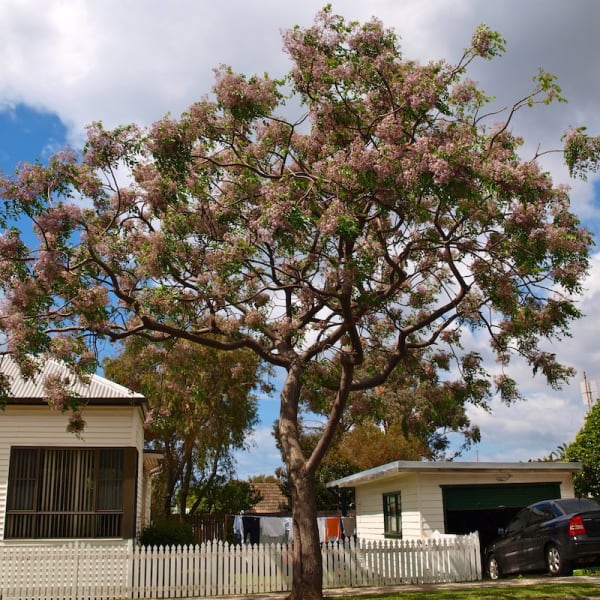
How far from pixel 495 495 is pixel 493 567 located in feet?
9.76

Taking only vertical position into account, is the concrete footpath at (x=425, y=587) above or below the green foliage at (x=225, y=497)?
below

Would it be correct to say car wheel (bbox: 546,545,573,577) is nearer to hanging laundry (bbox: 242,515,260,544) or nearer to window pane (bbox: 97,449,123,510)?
window pane (bbox: 97,449,123,510)

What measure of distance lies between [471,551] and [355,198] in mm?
10639

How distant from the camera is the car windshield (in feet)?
56.6

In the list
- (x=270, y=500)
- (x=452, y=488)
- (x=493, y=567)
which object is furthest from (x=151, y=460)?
(x=270, y=500)

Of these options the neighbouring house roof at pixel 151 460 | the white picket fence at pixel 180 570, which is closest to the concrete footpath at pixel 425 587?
the white picket fence at pixel 180 570

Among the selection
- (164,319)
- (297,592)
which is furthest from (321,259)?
(297,592)

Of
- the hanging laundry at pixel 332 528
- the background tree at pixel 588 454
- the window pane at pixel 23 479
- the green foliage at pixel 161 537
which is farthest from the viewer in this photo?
the hanging laundry at pixel 332 528

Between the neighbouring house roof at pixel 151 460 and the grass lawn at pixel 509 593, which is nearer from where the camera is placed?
the grass lawn at pixel 509 593

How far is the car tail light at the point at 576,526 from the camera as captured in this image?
16531 mm

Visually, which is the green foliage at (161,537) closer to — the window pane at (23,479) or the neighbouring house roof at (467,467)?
the window pane at (23,479)

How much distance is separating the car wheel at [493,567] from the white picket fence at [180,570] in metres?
1.29

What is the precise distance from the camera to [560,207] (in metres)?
14.4

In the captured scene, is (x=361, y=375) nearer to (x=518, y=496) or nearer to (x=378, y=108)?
(x=518, y=496)
